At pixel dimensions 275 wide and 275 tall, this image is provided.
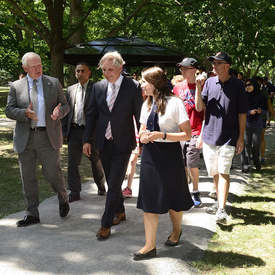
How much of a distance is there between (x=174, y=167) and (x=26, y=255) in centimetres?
175

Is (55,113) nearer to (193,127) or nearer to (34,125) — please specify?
(34,125)

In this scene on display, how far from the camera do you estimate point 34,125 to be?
206 inches

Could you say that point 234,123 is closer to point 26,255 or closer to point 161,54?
point 26,255

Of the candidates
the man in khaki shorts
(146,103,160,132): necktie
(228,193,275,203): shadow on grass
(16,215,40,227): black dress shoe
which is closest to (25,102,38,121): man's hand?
(16,215,40,227): black dress shoe

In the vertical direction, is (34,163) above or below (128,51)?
below

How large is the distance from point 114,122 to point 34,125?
1.01m

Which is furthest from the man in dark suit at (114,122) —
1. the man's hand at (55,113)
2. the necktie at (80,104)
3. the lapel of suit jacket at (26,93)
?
the necktie at (80,104)

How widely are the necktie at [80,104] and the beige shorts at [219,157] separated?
1.92 m

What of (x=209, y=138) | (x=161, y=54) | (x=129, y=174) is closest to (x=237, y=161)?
(x=161, y=54)

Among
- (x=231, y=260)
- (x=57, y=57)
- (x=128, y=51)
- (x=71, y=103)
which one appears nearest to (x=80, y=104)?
(x=71, y=103)

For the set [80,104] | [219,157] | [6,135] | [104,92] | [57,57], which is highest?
[57,57]

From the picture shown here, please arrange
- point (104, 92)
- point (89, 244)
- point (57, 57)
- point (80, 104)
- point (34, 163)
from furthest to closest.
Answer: point (57, 57)
point (80, 104)
point (34, 163)
point (104, 92)
point (89, 244)

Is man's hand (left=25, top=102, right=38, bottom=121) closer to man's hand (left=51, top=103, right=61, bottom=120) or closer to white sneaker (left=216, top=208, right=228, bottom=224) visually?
man's hand (left=51, top=103, right=61, bottom=120)

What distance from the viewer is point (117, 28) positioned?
15.4 meters
